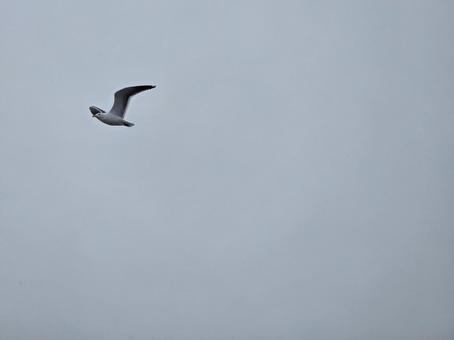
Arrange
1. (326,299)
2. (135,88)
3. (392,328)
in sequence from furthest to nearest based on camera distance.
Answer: (326,299) → (392,328) → (135,88)

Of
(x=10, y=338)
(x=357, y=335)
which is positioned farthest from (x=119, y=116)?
(x=357, y=335)

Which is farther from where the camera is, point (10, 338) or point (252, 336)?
point (252, 336)

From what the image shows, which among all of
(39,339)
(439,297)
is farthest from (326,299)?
(39,339)

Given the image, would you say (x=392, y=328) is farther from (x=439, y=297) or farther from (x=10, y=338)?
Result: (x=10, y=338)

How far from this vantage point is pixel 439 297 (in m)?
134

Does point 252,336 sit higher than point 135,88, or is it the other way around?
point 252,336

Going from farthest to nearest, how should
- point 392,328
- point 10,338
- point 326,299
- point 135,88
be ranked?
point 326,299 < point 392,328 < point 10,338 < point 135,88

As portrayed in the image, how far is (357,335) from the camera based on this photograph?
117125 mm

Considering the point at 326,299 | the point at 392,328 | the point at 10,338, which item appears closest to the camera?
the point at 10,338

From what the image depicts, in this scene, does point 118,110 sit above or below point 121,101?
below

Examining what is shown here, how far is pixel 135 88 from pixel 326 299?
9363cm

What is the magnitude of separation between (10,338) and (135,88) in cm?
6050

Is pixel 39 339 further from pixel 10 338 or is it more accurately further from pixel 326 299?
pixel 326 299

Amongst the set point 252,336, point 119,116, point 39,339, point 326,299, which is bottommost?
point 119,116
